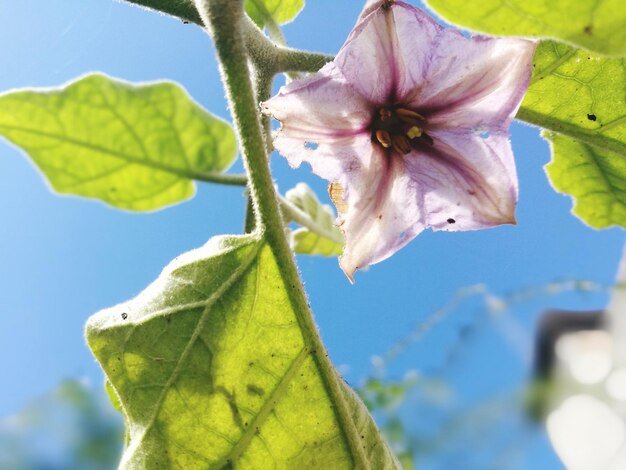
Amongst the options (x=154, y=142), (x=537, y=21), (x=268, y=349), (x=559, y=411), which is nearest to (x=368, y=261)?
(x=268, y=349)

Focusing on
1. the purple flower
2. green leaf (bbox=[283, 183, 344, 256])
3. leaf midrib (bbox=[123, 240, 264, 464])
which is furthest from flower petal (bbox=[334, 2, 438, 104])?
green leaf (bbox=[283, 183, 344, 256])

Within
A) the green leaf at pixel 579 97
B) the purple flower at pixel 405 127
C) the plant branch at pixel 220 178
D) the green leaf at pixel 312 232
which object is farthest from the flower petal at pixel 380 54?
the green leaf at pixel 312 232

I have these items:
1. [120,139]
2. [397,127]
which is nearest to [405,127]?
[397,127]

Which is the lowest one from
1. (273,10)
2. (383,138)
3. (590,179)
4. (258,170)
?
(258,170)

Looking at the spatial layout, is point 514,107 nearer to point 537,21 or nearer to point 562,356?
point 537,21

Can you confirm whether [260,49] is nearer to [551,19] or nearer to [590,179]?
[551,19]

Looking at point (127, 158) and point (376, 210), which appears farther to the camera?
point (127, 158)

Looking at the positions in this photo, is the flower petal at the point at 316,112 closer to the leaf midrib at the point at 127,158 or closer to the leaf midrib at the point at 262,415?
the leaf midrib at the point at 262,415
